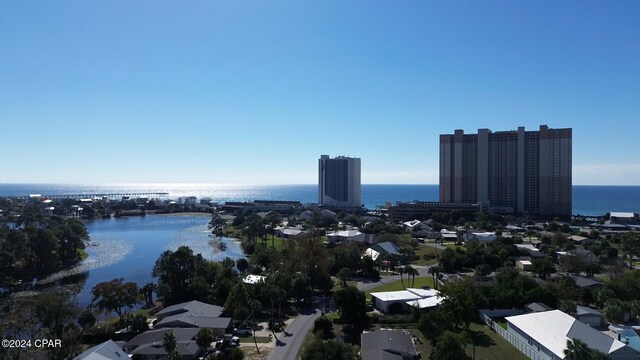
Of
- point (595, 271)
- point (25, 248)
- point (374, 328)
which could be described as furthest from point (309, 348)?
point (25, 248)

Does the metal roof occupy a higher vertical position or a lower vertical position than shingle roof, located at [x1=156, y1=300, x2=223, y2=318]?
higher

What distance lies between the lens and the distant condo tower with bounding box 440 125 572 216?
8681 cm

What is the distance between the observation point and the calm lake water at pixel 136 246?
43469mm

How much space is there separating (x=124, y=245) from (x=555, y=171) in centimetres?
8453

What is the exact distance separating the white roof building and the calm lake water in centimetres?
3147

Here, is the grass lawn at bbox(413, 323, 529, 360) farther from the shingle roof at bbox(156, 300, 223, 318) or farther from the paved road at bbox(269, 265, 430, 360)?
the shingle roof at bbox(156, 300, 223, 318)

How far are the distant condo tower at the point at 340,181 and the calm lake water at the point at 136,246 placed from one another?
3776 cm

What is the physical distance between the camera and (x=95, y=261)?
164 feet

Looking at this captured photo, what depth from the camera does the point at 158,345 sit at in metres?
21.3

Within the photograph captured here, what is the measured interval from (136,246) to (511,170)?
77.7m

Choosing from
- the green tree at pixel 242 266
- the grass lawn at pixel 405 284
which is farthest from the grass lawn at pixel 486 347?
the green tree at pixel 242 266

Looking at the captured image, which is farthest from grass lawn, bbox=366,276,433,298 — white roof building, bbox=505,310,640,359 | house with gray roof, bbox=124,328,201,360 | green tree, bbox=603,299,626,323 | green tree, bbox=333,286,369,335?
house with gray roof, bbox=124,328,201,360

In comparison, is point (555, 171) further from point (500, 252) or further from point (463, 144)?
point (500, 252)

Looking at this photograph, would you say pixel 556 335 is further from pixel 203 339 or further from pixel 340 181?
pixel 340 181
